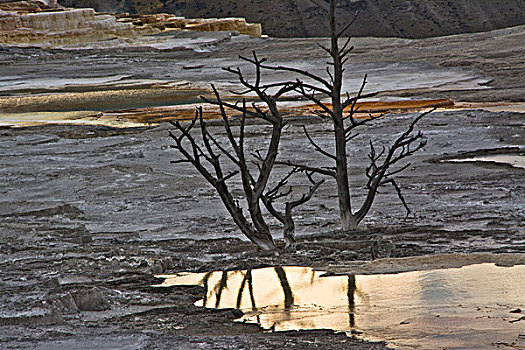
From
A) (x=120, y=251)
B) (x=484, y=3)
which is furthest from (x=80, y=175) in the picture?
(x=484, y=3)

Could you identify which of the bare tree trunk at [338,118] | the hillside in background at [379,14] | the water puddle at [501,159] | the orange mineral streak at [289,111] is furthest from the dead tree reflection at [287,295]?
the hillside in background at [379,14]

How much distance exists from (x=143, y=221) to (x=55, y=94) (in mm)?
12358

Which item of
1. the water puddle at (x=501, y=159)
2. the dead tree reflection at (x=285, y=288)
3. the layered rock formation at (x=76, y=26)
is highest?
the layered rock formation at (x=76, y=26)

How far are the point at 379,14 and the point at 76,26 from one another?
637 inches

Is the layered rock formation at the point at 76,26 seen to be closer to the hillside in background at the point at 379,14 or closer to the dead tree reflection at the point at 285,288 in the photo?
the hillside in background at the point at 379,14

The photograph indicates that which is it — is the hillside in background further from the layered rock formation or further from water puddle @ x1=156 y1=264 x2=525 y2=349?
water puddle @ x1=156 y1=264 x2=525 y2=349

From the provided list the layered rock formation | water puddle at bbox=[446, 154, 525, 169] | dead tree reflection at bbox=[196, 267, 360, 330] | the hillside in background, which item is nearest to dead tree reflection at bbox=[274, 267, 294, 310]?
dead tree reflection at bbox=[196, 267, 360, 330]

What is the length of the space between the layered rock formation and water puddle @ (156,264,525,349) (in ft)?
78.1

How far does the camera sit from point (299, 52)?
23.0m

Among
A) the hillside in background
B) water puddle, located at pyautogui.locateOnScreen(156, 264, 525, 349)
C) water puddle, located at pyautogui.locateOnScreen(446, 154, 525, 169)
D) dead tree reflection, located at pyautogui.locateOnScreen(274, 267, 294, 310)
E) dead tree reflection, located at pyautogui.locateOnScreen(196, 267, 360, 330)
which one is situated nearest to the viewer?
water puddle, located at pyautogui.locateOnScreen(156, 264, 525, 349)

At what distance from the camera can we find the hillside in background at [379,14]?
3631cm

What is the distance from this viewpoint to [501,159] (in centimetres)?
878

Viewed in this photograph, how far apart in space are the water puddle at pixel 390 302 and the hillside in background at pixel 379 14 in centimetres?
3392

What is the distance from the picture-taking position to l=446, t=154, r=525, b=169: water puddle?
27.8 feet
